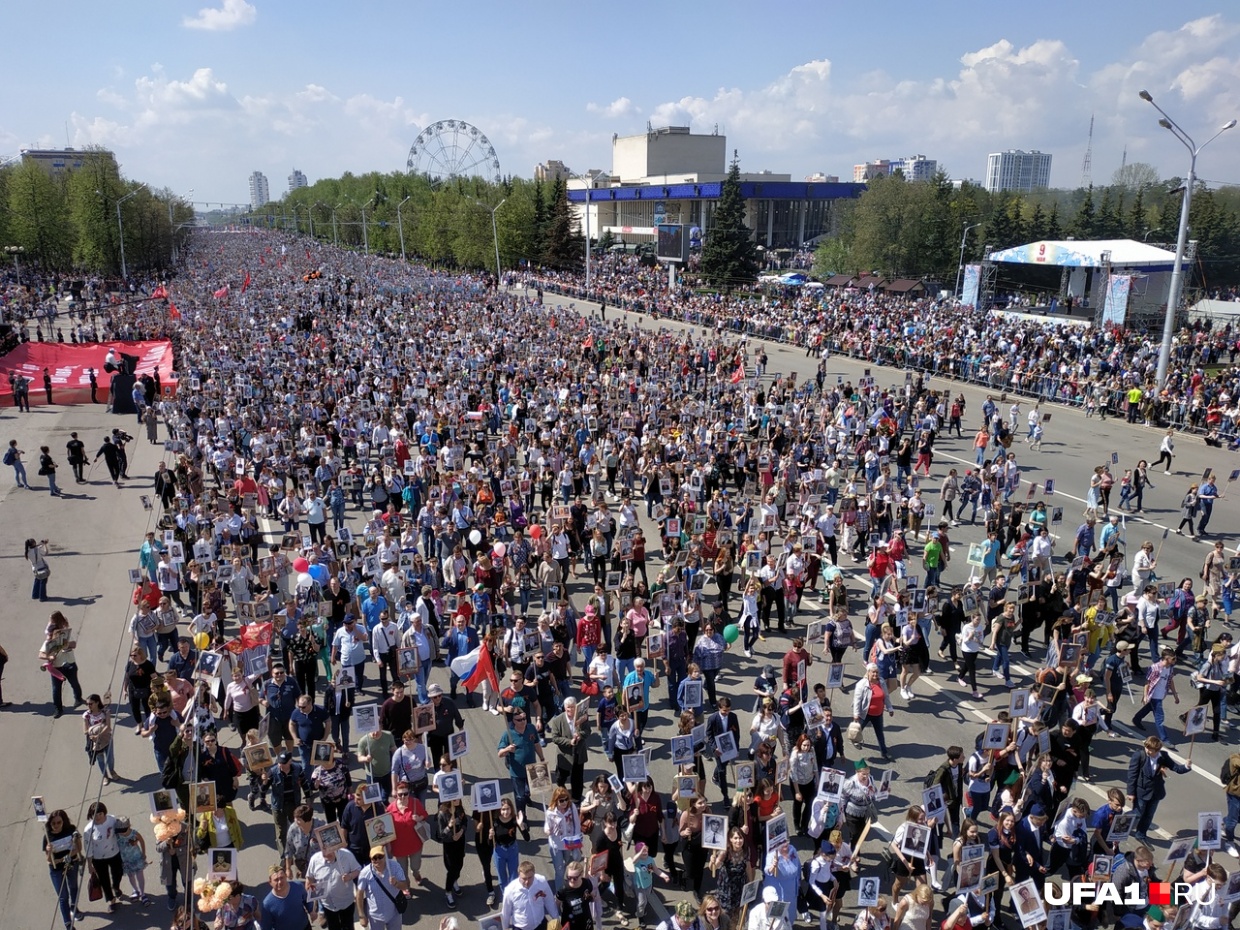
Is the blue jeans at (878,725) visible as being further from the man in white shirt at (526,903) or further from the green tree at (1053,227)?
the green tree at (1053,227)

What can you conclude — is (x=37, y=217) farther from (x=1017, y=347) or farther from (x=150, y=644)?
(x=1017, y=347)

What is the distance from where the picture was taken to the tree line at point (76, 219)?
214 feet

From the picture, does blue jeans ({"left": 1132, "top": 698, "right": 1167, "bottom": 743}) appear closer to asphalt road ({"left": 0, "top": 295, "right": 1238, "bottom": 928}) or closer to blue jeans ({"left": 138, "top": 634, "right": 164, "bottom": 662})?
asphalt road ({"left": 0, "top": 295, "right": 1238, "bottom": 928})

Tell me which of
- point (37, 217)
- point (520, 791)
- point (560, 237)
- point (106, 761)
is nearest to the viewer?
point (520, 791)

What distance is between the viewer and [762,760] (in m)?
8.74

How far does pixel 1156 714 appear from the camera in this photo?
11141 mm

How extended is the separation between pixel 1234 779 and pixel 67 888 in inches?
458

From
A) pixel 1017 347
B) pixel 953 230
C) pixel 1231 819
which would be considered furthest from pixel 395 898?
pixel 953 230

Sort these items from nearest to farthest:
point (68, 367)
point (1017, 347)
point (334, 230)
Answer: point (68, 367)
point (1017, 347)
point (334, 230)

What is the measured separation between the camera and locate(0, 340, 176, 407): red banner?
3262 cm

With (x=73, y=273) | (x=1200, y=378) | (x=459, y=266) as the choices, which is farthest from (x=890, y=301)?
(x=73, y=273)

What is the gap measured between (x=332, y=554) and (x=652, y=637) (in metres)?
5.86

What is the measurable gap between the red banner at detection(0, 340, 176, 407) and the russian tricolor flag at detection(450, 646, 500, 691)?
25.2 m

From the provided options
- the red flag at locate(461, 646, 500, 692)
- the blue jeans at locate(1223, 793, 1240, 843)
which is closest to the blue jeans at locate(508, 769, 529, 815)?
the red flag at locate(461, 646, 500, 692)
